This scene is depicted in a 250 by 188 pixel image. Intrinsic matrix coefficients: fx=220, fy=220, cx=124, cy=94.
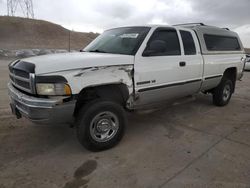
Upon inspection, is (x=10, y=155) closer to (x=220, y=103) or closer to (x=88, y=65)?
(x=88, y=65)

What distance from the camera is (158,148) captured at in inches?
141

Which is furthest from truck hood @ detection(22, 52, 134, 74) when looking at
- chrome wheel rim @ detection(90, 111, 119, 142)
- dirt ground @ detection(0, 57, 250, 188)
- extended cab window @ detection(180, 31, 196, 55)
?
extended cab window @ detection(180, 31, 196, 55)

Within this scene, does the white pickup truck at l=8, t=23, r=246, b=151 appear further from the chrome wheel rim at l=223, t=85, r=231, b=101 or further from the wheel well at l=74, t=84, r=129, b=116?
the chrome wheel rim at l=223, t=85, r=231, b=101

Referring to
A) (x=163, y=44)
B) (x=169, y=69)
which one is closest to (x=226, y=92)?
(x=169, y=69)

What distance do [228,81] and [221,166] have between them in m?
3.58

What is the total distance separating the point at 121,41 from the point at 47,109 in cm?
192

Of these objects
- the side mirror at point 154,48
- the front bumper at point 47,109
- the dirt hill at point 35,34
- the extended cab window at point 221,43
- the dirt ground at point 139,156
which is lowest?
the dirt ground at point 139,156

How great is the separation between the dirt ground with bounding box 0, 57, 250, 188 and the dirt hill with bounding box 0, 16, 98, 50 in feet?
127

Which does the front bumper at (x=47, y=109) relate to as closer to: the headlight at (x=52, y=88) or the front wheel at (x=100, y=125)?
the headlight at (x=52, y=88)

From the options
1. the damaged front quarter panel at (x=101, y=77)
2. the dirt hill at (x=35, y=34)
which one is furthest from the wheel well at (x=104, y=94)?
the dirt hill at (x=35, y=34)

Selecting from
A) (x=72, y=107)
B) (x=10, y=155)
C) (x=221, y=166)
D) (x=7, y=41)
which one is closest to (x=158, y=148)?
(x=221, y=166)

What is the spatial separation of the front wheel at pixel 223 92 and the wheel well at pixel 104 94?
332cm

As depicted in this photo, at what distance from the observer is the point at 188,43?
4.66m

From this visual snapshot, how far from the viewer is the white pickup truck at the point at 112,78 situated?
292 cm
